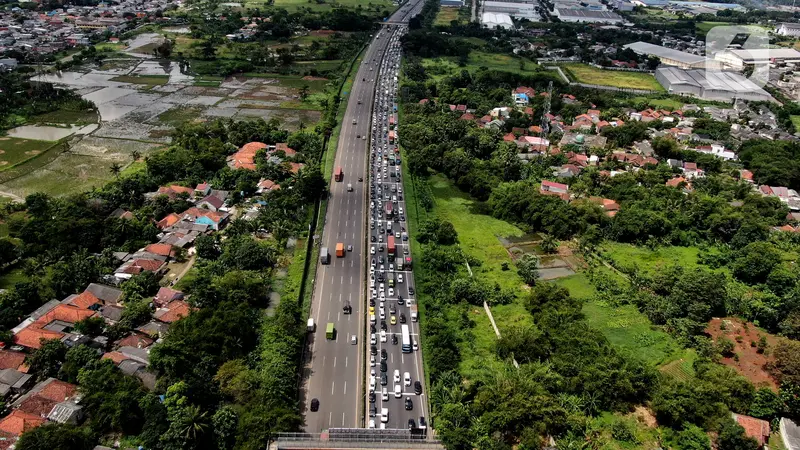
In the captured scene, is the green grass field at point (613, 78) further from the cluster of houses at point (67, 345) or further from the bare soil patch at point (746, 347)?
the cluster of houses at point (67, 345)

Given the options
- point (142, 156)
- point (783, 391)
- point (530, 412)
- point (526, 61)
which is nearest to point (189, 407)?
point (530, 412)

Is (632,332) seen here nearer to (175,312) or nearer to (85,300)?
(175,312)

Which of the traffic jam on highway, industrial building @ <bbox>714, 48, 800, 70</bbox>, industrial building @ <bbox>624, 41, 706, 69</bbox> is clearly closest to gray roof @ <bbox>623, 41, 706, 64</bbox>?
industrial building @ <bbox>624, 41, 706, 69</bbox>

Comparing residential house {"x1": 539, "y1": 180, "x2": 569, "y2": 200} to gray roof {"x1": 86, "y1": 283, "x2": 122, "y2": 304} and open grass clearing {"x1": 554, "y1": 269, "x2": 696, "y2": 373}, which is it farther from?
gray roof {"x1": 86, "y1": 283, "x2": 122, "y2": 304}

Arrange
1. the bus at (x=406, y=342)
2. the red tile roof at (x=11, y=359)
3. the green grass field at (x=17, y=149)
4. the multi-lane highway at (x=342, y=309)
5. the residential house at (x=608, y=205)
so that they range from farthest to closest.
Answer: the green grass field at (x=17, y=149) < the residential house at (x=608, y=205) < the bus at (x=406, y=342) < the red tile roof at (x=11, y=359) < the multi-lane highway at (x=342, y=309)

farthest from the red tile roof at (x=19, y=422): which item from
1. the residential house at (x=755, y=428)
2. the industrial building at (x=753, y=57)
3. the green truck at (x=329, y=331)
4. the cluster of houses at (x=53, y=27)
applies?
the industrial building at (x=753, y=57)

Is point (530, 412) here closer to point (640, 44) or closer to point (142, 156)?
point (142, 156)
